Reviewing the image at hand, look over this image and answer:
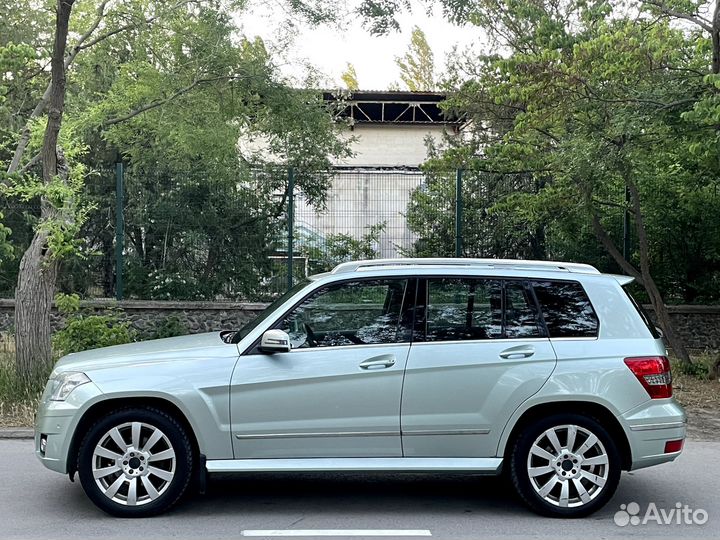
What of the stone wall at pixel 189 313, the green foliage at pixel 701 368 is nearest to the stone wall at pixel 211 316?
the stone wall at pixel 189 313

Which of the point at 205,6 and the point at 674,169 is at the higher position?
the point at 205,6

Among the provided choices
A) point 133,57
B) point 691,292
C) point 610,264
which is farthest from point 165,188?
point 691,292

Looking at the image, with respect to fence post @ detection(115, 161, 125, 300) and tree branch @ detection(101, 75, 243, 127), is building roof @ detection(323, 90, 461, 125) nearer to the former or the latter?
tree branch @ detection(101, 75, 243, 127)

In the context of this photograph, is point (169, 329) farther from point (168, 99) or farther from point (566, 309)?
point (566, 309)

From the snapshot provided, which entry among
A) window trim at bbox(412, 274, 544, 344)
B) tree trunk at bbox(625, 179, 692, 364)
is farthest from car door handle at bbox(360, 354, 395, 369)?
tree trunk at bbox(625, 179, 692, 364)

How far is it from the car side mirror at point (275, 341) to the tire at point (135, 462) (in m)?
0.84

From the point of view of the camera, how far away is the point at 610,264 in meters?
15.9

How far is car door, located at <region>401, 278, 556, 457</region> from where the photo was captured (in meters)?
6.04

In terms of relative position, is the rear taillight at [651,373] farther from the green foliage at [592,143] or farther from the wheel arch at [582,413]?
the green foliage at [592,143]

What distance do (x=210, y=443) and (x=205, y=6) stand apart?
9919mm

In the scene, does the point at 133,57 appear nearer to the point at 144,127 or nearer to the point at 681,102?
the point at 144,127

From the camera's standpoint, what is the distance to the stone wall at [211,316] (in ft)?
51.1

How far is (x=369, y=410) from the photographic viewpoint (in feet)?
19.8

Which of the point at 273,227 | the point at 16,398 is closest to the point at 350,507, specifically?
the point at 16,398
